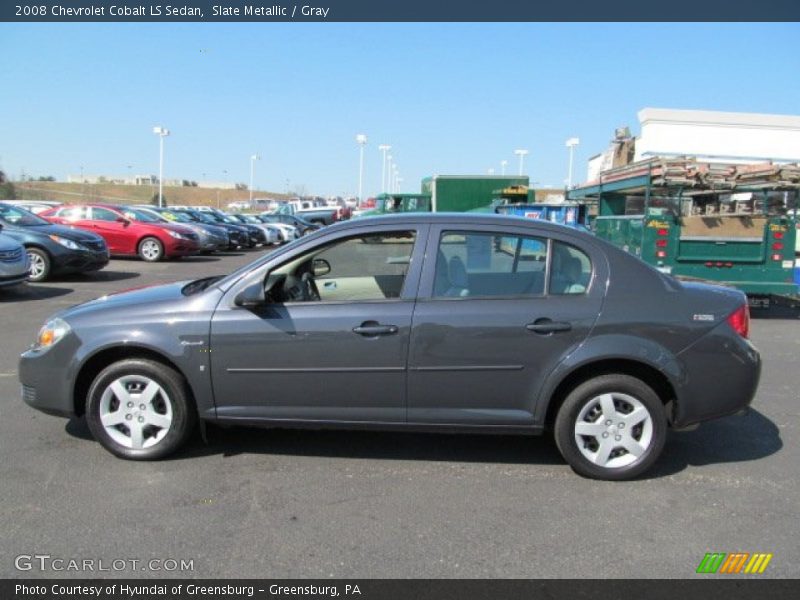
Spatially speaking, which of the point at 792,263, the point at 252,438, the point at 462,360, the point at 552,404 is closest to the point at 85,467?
the point at 252,438

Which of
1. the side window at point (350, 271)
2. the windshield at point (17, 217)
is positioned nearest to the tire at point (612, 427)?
the side window at point (350, 271)

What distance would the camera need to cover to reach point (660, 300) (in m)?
3.96

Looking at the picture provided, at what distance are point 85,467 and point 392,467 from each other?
190 cm

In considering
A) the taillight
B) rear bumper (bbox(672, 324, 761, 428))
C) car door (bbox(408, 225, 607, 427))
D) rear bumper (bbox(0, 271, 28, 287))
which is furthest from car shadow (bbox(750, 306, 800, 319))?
rear bumper (bbox(0, 271, 28, 287))

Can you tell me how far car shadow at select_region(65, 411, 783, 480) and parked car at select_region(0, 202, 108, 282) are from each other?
8907 mm

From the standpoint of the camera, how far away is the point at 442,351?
12.8ft

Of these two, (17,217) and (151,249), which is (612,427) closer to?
(17,217)

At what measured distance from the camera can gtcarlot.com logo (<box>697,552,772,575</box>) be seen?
303 cm

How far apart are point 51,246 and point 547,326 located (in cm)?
1153

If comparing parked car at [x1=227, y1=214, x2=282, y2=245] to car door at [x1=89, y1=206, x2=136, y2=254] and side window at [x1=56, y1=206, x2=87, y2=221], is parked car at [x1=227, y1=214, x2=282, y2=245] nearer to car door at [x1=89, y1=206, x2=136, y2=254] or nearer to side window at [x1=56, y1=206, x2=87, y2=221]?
car door at [x1=89, y1=206, x2=136, y2=254]

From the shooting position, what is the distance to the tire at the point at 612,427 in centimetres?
391

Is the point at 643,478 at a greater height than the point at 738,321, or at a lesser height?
lesser
